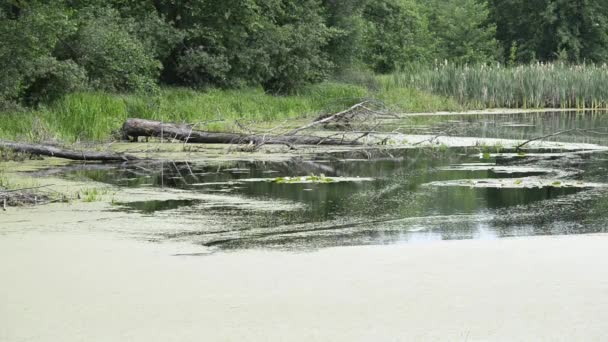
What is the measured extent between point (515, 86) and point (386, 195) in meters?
24.2

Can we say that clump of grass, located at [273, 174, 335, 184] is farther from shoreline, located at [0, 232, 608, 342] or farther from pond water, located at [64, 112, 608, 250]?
shoreline, located at [0, 232, 608, 342]

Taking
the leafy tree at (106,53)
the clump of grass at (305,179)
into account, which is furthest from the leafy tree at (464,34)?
the clump of grass at (305,179)

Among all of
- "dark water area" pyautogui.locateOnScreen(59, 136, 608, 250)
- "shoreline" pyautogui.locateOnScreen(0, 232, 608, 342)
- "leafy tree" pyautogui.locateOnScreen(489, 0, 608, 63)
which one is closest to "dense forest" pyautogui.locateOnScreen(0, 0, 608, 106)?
"dark water area" pyautogui.locateOnScreen(59, 136, 608, 250)

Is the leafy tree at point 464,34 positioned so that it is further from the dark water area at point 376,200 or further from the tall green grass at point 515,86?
the dark water area at point 376,200

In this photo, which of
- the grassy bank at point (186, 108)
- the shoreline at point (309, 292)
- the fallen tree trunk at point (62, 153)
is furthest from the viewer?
the grassy bank at point (186, 108)

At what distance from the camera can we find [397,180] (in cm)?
1143

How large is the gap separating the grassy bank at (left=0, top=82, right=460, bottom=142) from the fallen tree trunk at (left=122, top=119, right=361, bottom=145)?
11.7 inches

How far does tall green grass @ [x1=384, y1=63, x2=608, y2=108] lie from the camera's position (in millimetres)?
32688

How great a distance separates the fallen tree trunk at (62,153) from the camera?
1297cm

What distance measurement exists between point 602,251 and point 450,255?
1.04 metres

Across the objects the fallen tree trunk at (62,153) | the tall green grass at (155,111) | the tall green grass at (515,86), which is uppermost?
the tall green grass at (515,86)

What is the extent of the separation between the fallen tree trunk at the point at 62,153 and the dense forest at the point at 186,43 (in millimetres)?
2130

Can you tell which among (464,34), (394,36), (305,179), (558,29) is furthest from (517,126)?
(464,34)

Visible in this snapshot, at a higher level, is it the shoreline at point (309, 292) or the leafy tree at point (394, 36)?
the leafy tree at point (394, 36)
